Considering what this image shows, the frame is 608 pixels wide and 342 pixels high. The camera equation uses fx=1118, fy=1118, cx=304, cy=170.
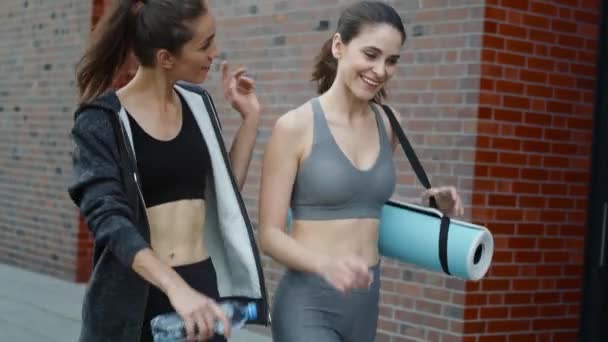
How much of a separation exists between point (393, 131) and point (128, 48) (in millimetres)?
915

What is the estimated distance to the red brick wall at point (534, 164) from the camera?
20.2 ft

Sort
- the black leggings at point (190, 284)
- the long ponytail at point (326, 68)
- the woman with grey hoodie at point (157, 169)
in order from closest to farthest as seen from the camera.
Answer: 1. the woman with grey hoodie at point (157, 169)
2. the black leggings at point (190, 284)
3. the long ponytail at point (326, 68)

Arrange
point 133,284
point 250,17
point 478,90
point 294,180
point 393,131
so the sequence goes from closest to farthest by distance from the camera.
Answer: point 133,284 < point 294,180 < point 393,131 < point 478,90 < point 250,17

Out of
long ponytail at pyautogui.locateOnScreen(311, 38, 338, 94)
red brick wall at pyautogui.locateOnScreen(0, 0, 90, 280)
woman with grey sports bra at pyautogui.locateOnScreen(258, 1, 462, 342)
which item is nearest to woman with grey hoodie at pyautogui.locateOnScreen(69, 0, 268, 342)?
woman with grey sports bra at pyautogui.locateOnScreen(258, 1, 462, 342)

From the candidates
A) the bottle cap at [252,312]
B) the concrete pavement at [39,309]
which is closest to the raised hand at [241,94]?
the bottle cap at [252,312]

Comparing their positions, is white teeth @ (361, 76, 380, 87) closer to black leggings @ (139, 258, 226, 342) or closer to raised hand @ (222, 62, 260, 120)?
raised hand @ (222, 62, 260, 120)

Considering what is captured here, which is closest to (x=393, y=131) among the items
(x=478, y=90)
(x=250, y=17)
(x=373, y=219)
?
(x=373, y=219)

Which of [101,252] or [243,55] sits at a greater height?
[243,55]

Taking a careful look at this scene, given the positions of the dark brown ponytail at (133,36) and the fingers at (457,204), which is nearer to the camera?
the dark brown ponytail at (133,36)

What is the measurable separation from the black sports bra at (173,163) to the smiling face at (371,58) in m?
0.51

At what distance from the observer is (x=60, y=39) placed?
11281mm

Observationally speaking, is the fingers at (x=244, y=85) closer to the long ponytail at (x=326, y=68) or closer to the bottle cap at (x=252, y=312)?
the long ponytail at (x=326, y=68)

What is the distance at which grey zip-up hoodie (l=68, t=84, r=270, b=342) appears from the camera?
9.77 feet

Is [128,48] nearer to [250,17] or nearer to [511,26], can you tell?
[511,26]
